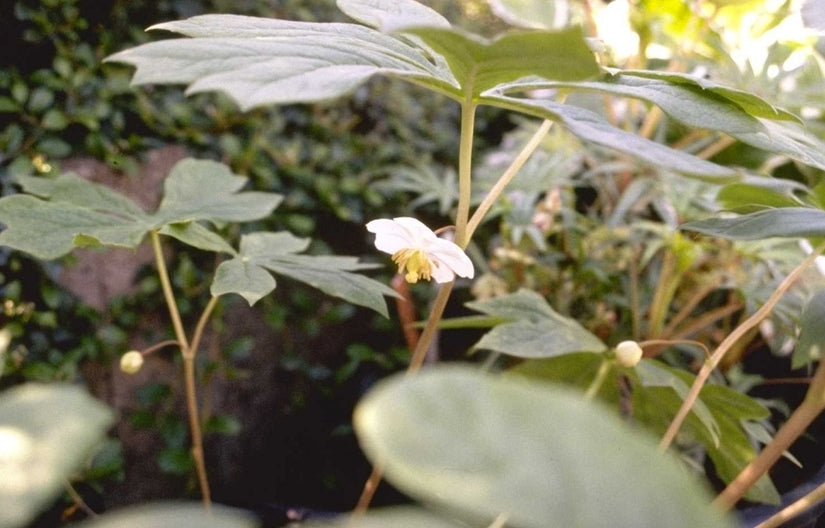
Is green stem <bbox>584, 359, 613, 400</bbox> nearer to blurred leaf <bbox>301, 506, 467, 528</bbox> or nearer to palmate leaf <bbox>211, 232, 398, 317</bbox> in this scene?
palmate leaf <bbox>211, 232, 398, 317</bbox>

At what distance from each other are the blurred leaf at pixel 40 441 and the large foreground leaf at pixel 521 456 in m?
0.11

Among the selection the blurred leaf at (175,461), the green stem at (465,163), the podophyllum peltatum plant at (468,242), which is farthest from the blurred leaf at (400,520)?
the blurred leaf at (175,461)

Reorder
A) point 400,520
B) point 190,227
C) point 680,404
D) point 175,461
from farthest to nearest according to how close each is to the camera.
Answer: point 175,461 < point 680,404 < point 190,227 < point 400,520

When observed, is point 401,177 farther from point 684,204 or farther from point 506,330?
point 506,330

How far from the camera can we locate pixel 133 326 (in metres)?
1.40

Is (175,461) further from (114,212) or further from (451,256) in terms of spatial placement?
(451,256)

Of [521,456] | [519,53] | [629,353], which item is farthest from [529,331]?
[521,456]

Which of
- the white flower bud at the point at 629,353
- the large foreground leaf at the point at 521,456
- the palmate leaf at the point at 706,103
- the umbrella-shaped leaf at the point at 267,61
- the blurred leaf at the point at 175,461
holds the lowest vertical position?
the blurred leaf at the point at 175,461

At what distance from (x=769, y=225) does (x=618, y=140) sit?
205 mm

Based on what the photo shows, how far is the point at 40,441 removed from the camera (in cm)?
24

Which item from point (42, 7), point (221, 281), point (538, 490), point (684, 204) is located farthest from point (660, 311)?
point (42, 7)

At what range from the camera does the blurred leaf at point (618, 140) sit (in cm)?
42

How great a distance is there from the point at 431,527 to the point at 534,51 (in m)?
0.33

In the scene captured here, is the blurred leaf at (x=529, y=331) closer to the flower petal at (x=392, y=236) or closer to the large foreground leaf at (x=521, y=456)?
the flower petal at (x=392, y=236)
